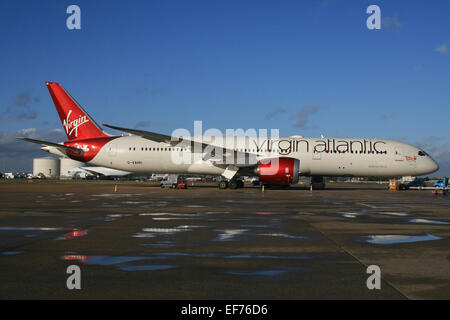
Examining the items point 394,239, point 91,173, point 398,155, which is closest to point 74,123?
point 398,155

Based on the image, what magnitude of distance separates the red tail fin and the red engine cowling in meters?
16.1

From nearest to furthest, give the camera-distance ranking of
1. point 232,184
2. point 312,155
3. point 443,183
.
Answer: point 312,155 → point 232,184 → point 443,183

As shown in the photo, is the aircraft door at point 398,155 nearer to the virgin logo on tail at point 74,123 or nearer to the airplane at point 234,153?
the airplane at point 234,153

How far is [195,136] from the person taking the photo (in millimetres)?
35938

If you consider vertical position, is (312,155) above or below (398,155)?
below

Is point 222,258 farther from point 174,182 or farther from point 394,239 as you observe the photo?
point 174,182

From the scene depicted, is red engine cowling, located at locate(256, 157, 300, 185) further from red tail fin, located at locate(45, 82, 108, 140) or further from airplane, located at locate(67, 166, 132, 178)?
airplane, located at locate(67, 166, 132, 178)

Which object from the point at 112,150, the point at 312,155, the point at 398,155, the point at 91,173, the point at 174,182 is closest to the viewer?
the point at 312,155

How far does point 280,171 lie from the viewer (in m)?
30.2

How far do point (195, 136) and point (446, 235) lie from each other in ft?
92.5

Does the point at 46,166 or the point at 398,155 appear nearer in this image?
the point at 398,155

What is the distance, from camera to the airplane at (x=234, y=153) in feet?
109

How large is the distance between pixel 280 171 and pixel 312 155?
15.5 ft

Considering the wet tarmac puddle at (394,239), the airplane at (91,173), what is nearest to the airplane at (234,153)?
the wet tarmac puddle at (394,239)
